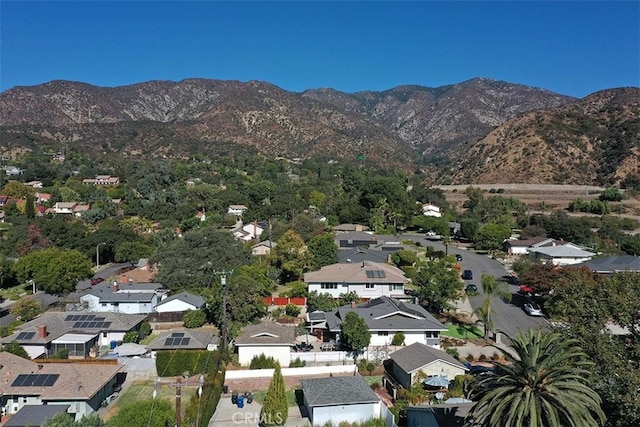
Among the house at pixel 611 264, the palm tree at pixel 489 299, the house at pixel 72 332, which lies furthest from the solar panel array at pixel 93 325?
the house at pixel 611 264

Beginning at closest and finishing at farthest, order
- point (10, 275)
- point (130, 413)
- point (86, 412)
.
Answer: point (130, 413) → point (86, 412) → point (10, 275)

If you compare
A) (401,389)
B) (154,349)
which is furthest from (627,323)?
(154,349)

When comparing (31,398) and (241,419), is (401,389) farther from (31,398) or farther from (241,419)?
(31,398)

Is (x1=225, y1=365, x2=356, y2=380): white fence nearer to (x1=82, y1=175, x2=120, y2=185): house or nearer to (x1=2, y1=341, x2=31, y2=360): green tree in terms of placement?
(x1=2, y1=341, x2=31, y2=360): green tree

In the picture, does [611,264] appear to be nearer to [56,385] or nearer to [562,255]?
[562,255]

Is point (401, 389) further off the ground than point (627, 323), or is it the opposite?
point (627, 323)

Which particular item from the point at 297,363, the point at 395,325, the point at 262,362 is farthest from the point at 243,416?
the point at 395,325

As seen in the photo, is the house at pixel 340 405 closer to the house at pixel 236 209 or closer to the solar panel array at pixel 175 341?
the solar panel array at pixel 175 341
